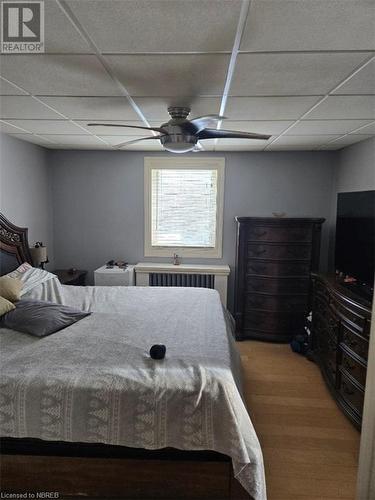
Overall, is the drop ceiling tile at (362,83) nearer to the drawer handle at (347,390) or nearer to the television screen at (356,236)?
the television screen at (356,236)

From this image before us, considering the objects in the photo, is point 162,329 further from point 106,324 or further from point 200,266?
point 200,266

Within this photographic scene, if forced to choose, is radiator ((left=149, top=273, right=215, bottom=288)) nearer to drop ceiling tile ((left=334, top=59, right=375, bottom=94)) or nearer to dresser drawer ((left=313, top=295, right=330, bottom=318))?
dresser drawer ((left=313, top=295, right=330, bottom=318))

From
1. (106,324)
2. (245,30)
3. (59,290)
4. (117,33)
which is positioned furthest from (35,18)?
(59,290)

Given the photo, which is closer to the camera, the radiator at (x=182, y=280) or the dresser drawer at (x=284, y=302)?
the dresser drawer at (x=284, y=302)

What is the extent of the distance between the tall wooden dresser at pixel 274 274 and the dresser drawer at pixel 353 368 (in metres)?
1.24

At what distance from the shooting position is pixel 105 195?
4336 millimetres

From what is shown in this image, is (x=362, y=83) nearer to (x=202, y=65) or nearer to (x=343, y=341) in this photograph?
(x=202, y=65)

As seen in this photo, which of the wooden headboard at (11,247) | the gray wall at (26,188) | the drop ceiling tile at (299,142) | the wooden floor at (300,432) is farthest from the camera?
the gray wall at (26,188)

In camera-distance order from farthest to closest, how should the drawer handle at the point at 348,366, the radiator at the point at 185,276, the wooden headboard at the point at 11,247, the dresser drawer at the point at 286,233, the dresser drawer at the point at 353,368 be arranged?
the radiator at the point at 185,276 → the dresser drawer at the point at 286,233 → the wooden headboard at the point at 11,247 → the drawer handle at the point at 348,366 → the dresser drawer at the point at 353,368

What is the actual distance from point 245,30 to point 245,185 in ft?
9.55

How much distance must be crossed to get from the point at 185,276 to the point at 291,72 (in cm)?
289

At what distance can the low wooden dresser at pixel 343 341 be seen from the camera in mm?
2224

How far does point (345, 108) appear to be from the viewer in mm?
2293

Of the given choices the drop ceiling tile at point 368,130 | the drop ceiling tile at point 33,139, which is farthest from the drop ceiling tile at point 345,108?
the drop ceiling tile at point 33,139
